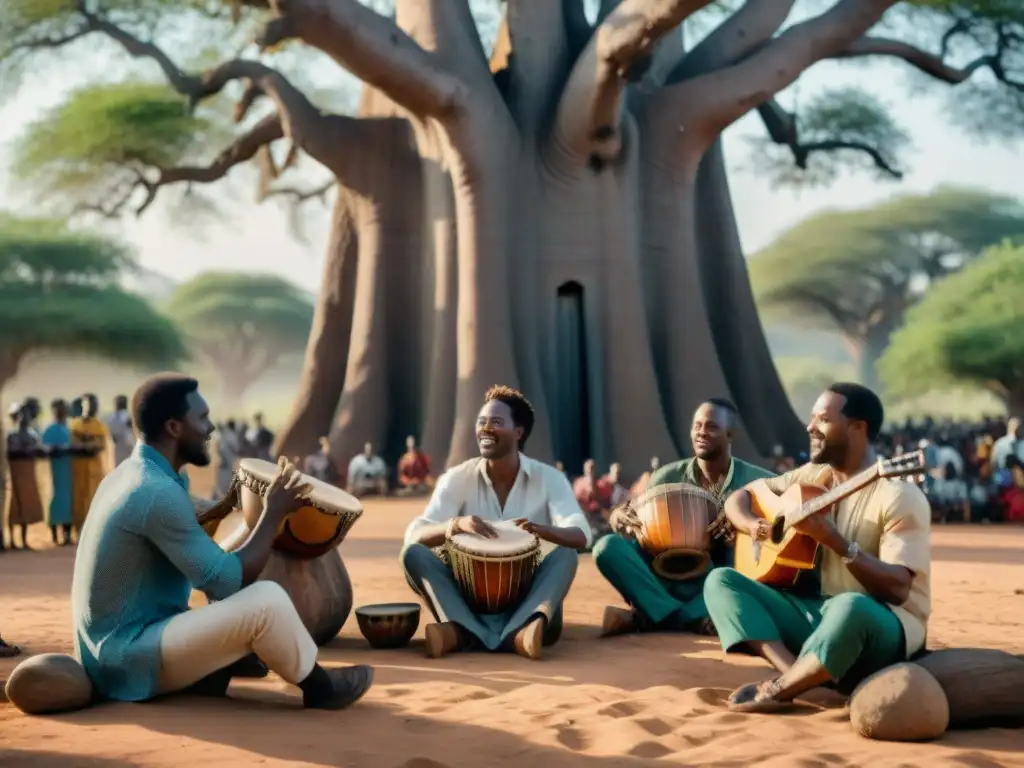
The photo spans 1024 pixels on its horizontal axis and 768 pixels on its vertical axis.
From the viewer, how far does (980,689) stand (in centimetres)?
484

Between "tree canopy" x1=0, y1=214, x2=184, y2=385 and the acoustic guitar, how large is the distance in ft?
112

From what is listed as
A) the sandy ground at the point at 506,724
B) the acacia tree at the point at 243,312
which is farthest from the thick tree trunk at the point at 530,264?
the acacia tree at the point at 243,312

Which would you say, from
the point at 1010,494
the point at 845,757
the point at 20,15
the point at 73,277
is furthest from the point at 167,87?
the point at 845,757

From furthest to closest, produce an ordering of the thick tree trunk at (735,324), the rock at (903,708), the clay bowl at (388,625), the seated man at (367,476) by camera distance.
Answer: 1. the thick tree trunk at (735,324)
2. the seated man at (367,476)
3. the clay bowl at (388,625)
4. the rock at (903,708)

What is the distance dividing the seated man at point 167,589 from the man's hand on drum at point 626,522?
8.21 feet

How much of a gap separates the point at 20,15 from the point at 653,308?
10.9m

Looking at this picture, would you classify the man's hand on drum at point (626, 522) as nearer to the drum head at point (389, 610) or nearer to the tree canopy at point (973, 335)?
the drum head at point (389, 610)

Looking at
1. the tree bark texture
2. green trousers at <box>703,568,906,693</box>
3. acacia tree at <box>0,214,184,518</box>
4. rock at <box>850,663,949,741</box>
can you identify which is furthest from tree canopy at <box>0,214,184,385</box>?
rock at <box>850,663,949,741</box>

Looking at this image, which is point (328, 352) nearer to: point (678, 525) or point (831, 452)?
point (678, 525)

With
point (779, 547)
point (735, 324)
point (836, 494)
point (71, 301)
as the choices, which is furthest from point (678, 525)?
point (71, 301)

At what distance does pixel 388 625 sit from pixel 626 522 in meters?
1.44

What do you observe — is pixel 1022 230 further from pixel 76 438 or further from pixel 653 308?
pixel 76 438

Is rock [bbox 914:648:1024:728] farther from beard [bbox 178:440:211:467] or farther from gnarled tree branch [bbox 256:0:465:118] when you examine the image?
gnarled tree branch [bbox 256:0:465:118]

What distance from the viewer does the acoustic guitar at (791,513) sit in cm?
464
